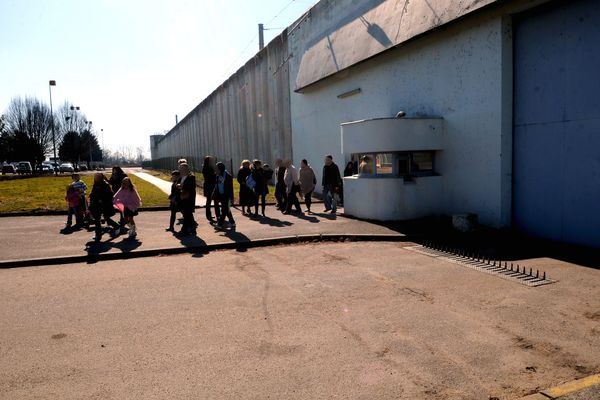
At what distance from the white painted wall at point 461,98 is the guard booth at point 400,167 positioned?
0.30 meters

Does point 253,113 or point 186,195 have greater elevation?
→ point 253,113

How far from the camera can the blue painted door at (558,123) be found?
8234mm

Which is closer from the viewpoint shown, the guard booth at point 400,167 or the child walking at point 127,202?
the child walking at point 127,202

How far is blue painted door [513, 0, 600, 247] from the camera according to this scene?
823 cm

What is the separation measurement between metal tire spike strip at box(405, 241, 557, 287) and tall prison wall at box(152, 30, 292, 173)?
45.3 ft

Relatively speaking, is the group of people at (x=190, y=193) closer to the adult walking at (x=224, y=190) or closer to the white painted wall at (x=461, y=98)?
the adult walking at (x=224, y=190)

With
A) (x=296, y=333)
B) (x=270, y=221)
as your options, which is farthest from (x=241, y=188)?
(x=296, y=333)

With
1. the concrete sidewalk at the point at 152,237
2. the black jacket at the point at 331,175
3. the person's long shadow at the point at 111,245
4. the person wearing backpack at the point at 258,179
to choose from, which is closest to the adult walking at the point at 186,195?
the concrete sidewalk at the point at 152,237

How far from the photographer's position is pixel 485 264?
7434 millimetres

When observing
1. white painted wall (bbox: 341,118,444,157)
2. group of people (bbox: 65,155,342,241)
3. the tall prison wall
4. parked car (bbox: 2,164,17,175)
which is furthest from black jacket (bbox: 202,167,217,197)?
parked car (bbox: 2,164,17,175)

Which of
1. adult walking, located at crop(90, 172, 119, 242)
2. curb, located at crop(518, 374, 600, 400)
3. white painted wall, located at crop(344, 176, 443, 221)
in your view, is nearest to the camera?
curb, located at crop(518, 374, 600, 400)

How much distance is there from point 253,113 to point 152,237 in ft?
63.4

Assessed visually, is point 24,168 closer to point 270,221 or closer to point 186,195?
point 270,221

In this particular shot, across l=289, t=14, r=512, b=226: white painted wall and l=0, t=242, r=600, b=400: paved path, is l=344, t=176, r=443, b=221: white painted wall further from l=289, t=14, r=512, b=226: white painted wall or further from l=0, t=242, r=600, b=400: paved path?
l=0, t=242, r=600, b=400: paved path
